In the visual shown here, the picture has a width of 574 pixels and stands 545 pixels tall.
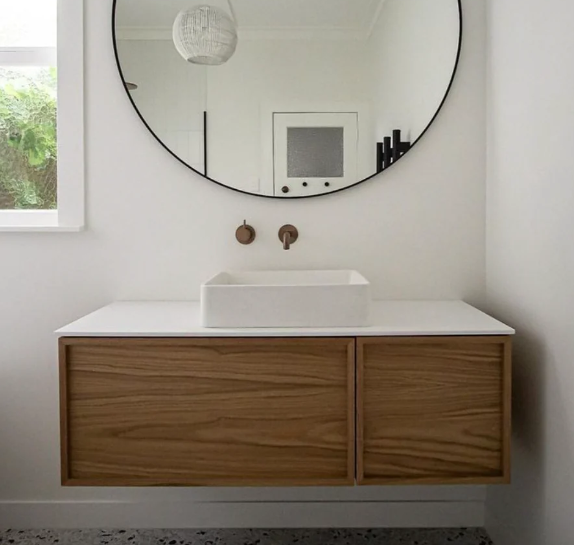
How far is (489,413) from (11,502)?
1.53m

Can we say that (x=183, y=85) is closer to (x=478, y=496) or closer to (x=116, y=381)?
(x=116, y=381)

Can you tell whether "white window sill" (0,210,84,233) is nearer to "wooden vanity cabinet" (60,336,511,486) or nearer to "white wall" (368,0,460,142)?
"wooden vanity cabinet" (60,336,511,486)

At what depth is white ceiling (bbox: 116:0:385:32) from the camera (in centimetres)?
194

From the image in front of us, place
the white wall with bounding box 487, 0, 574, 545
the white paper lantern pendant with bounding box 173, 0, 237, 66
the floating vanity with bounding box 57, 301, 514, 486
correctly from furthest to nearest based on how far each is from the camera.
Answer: the white paper lantern pendant with bounding box 173, 0, 237, 66 < the floating vanity with bounding box 57, 301, 514, 486 < the white wall with bounding box 487, 0, 574, 545

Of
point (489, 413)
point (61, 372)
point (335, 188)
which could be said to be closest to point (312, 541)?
point (489, 413)

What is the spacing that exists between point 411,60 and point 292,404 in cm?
113

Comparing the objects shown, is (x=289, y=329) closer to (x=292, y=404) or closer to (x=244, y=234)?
(x=292, y=404)

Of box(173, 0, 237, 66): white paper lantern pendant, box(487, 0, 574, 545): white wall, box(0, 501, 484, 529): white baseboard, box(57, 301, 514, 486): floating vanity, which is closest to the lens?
box(487, 0, 574, 545): white wall

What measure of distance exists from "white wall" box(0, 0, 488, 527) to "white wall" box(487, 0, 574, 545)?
0.11 metres

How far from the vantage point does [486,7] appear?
195 centimetres

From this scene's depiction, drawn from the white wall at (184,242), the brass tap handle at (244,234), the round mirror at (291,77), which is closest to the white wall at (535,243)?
the white wall at (184,242)

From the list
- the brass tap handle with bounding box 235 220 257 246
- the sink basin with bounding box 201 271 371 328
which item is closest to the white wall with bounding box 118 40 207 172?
the brass tap handle with bounding box 235 220 257 246

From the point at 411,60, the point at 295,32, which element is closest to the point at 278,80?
the point at 295,32

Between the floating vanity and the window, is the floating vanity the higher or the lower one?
the lower one
